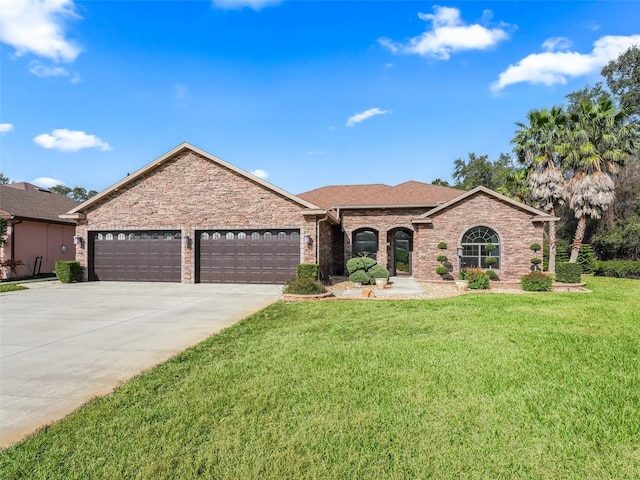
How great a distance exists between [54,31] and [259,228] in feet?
32.0

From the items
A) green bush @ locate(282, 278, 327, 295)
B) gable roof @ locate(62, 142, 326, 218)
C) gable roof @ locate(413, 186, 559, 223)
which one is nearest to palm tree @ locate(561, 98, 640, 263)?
gable roof @ locate(413, 186, 559, 223)

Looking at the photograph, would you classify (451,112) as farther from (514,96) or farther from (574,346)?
(574,346)

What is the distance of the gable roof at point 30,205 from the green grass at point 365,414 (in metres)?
20.2

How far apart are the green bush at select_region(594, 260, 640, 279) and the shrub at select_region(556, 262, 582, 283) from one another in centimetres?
826

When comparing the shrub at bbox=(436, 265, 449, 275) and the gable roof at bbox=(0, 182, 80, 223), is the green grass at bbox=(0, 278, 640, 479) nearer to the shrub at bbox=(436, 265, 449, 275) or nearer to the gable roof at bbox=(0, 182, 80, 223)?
the shrub at bbox=(436, 265, 449, 275)

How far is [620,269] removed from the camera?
2061 cm

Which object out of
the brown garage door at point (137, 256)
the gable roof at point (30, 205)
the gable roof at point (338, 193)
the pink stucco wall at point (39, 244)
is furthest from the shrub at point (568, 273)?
the pink stucco wall at point (39, 244)

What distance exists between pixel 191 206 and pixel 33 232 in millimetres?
11400

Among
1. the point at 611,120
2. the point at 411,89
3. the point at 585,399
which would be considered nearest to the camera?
the point at 585,399

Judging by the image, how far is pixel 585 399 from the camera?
4047mm

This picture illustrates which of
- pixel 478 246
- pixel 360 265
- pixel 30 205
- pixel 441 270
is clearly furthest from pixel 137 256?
pixel 478 246

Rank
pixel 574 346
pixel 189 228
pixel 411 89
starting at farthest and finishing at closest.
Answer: pixel 189 228 < pixel 411 89 < pixel 574 346

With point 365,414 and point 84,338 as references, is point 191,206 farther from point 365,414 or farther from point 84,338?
point 365,414

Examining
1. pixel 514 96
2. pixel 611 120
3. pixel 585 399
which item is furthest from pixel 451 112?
pixel 585 399
